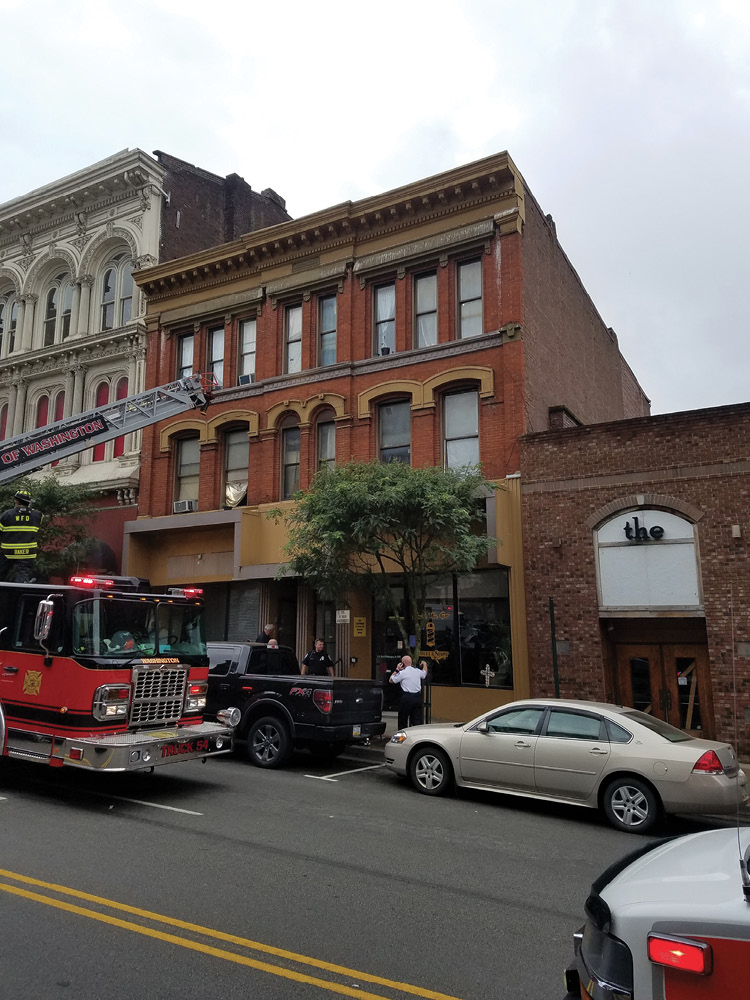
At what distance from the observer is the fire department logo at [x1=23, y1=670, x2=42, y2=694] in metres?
9.10

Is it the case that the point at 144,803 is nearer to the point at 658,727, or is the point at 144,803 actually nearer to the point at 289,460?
the point at 658,727

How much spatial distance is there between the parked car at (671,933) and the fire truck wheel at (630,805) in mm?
5839

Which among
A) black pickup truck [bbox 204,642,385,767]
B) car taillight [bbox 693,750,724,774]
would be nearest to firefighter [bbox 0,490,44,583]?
black pickup truck [bbox 204,642,385,767]

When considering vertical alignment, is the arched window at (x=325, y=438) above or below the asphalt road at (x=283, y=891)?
above

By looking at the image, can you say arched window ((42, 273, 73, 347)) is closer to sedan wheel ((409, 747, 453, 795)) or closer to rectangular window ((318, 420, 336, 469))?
rectangular window ((318, 420, 336, 469))

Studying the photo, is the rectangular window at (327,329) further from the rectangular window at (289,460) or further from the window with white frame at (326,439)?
the rectangular window at (289,460)

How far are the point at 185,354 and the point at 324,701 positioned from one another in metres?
14.9

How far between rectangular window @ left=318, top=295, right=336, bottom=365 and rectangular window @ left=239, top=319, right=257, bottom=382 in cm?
227

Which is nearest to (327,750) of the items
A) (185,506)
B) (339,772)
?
(339,772)

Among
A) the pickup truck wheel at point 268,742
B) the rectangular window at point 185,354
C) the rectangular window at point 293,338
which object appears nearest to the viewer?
the pickup truck wheel at point 268,742

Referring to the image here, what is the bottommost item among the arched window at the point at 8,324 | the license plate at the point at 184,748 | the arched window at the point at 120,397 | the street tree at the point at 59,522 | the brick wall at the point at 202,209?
the license plate at the point at 184,748

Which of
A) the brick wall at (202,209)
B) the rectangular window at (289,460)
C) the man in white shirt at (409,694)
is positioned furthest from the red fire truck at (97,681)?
the brick wall at (202,209)

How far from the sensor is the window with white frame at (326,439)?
19.9 meters

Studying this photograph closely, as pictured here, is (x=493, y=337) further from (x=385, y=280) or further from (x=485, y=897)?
(x=485, y=897)
